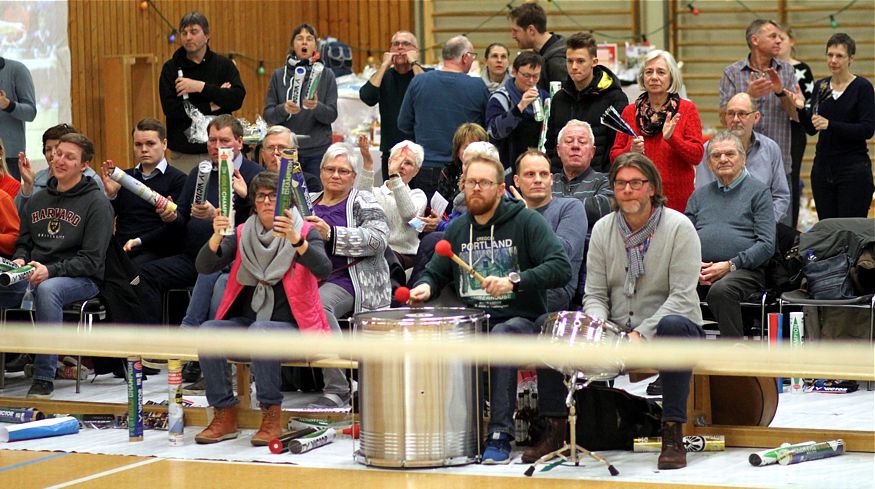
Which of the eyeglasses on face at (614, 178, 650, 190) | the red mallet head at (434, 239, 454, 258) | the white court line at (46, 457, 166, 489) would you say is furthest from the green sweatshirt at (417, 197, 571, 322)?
the white court line at (46, 457, 166, 489)

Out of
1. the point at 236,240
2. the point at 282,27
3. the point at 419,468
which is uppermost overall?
the point at 282,27

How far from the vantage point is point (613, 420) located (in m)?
4.25

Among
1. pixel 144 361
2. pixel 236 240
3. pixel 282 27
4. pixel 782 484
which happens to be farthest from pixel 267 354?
pixel 282 27

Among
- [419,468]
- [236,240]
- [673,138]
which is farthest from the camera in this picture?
[673,138]

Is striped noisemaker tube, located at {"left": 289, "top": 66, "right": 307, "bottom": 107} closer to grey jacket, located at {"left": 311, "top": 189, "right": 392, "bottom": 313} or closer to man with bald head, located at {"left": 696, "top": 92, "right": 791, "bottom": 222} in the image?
grey jacket, located at {"left": 311, "top": 189, "right": 392, "bottom": 313}

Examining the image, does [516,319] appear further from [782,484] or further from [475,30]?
[475,30]

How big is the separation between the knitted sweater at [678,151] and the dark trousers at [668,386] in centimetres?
145

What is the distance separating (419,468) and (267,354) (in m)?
0.67

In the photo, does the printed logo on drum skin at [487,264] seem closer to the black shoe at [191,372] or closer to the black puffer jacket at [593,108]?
the black puffer jacket at [593,108]

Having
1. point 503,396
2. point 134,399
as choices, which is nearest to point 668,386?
point 503,396

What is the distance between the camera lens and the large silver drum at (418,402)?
4043mm

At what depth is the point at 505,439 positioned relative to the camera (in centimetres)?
413

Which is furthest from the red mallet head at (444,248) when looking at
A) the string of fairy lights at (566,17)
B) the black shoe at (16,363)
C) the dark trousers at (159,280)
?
the string of fairy lights at (566,17)

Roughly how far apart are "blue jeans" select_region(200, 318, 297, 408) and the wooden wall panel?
4131 mm
